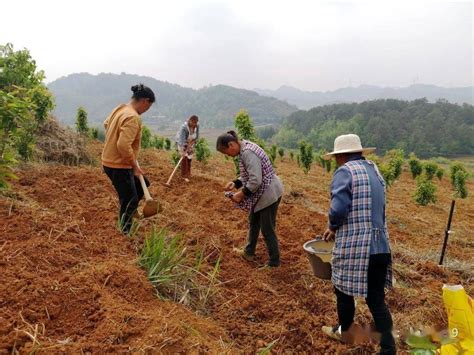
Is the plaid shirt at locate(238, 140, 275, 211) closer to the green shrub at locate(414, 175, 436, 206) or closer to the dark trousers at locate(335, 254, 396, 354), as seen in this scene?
the dark trousers at locate(335, 254, 396, 354)

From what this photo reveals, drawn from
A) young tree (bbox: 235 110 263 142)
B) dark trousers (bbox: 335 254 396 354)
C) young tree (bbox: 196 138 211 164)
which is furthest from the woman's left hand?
young tree (bbox: 196 138 211 164)

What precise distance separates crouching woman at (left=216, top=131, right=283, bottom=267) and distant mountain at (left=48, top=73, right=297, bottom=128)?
106287 millimetres

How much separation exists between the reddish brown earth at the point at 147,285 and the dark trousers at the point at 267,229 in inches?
6.4

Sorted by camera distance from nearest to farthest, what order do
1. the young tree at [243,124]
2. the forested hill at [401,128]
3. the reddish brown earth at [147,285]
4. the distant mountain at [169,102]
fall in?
the reddish brown earth at [147,285]
the young tree at [243,124]
the forested hill at [401,128]
the distant mountain at [169,102]

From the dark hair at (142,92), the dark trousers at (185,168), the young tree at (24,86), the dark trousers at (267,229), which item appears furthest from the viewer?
the dark trousers at (185,168)

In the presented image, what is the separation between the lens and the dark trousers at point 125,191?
3.70m

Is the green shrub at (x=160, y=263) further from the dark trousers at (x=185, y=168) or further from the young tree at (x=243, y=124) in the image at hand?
the young tree at (x=243, y=124)

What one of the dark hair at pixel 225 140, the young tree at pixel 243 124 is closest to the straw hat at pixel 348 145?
the dark hair at pixel 225 140

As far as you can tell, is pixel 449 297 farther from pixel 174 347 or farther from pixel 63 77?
pixel 63 77

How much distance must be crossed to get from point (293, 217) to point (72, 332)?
427 cm

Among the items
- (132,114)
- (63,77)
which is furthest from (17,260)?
(63,77)

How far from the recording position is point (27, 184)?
216 inches

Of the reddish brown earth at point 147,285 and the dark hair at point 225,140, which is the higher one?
the dark hair at point 225,140

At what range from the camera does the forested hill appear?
52.5 meters
